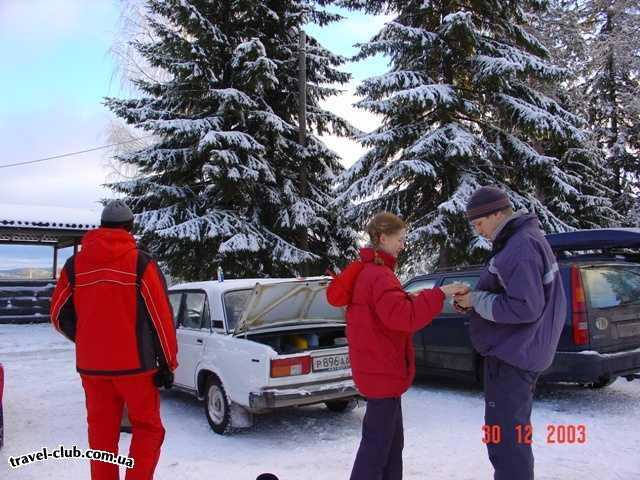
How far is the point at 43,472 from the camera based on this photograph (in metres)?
4.61

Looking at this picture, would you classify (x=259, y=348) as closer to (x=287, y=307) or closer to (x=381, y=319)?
(x=287, y=307)

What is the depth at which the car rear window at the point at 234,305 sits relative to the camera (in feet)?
20.3

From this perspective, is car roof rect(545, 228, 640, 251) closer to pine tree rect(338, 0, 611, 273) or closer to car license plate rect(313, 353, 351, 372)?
car license plate rect(313, 353, 351, 372)

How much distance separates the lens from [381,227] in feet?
10.8

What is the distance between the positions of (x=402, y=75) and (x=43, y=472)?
35.2 feet

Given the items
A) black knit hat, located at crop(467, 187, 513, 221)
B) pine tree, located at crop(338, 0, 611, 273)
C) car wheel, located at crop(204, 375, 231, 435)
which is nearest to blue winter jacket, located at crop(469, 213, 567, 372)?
black knit hat, located at crop(467, 187, 513, 221)

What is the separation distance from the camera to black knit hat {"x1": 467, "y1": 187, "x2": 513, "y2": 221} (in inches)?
120

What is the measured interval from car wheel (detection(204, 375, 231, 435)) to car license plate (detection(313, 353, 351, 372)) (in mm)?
1033

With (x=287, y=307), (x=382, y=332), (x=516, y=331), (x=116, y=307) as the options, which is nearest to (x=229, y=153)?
(x=287, y=307)

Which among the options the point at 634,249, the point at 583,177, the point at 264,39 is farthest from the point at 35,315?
the point at 583,177

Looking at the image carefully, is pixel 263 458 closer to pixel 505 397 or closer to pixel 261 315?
pixel 261 315

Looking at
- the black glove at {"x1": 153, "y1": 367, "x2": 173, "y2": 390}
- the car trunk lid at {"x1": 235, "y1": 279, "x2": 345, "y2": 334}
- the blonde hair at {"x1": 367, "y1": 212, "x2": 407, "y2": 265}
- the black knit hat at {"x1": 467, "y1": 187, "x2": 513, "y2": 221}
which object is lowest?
the black glove at {"x1": 153, "y1": 367, "x2": 173, "y2": 390}

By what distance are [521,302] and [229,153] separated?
11341 millimetres

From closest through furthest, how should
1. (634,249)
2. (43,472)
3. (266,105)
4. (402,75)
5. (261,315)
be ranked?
(43,472), (261,315), (634,249), (402,75), (266,105)
